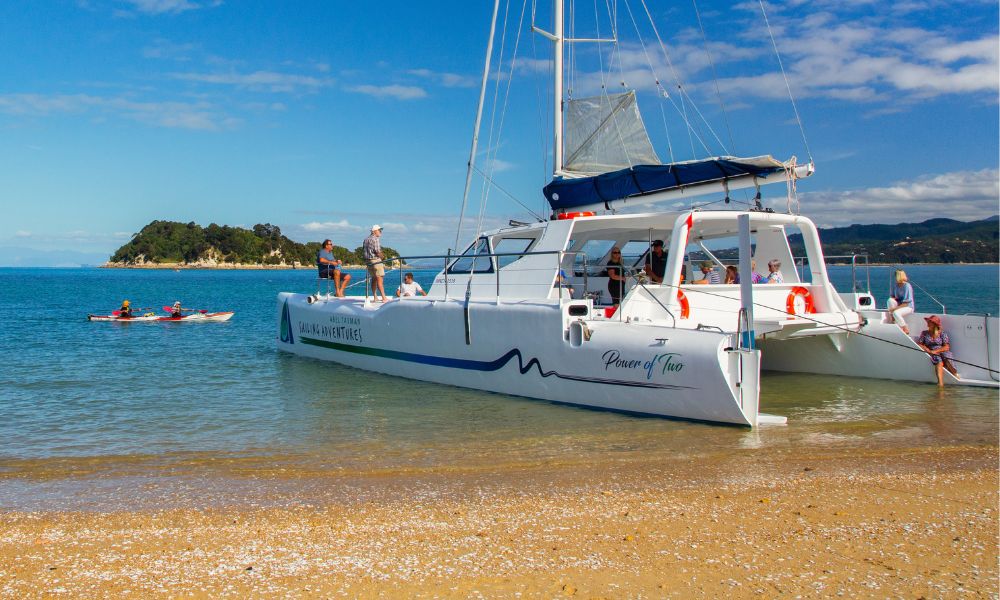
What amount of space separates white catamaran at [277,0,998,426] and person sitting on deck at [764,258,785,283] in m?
0.12

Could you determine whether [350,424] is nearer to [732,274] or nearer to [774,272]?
[732,274]

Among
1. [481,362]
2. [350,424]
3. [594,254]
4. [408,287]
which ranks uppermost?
[594,254]

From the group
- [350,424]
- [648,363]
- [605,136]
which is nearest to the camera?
[648,363]

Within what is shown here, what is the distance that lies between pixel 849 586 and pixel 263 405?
337 inches

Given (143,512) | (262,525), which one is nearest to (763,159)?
(262,525)

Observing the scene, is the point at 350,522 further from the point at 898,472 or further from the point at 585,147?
the point at 585,147

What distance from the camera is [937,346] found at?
10617mm

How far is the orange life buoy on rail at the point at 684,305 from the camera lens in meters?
9.34

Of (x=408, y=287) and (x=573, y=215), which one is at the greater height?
(x=573, y=215)

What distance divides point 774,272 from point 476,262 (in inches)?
181

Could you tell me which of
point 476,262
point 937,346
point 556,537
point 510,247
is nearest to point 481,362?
point 476,262

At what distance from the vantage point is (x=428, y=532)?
16.7ft

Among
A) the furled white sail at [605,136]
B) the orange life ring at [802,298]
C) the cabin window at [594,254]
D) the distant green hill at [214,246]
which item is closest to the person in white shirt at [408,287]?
the cabin window at [594,254]

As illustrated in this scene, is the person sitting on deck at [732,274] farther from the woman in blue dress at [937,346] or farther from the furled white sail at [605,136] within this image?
the woman in blue dress at [937,346]
